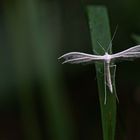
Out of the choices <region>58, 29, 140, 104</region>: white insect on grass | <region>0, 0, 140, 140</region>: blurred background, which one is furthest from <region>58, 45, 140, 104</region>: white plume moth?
<region>0, 0, 140, 140</region>: blurred background

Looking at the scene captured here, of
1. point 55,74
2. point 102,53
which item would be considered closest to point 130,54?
point 102,53

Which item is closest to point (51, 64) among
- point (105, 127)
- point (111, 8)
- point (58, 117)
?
point (58, 117)

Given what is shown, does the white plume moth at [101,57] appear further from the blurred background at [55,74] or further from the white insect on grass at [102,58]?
the blurred background at [55,74]

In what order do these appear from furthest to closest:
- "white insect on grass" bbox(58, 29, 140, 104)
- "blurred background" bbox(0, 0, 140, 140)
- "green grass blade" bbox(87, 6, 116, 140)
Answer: "blurred background" bbox(0, 0, 140, 140), "white insect on grass" bbox(58, 29, 140, 104), "green grass blade" bbox(87, 6, 116, 140)

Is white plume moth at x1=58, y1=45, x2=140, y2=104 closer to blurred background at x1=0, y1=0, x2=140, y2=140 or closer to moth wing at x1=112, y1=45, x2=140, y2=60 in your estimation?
moth wing at x1=112, y1=45, x2=140, y2=60

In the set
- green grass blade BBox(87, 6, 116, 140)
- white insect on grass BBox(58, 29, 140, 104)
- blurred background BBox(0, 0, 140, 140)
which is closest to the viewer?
green grass blade BBox(87, 6, 116, 140)

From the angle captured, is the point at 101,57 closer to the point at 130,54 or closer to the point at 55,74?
the point at 130,54

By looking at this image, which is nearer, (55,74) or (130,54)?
(130,54)
